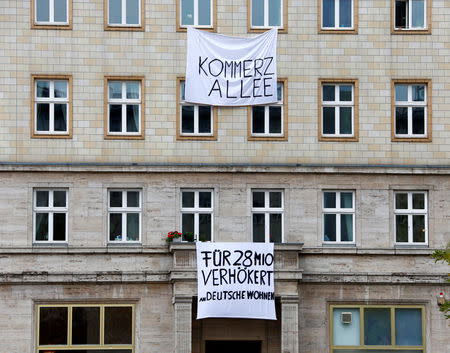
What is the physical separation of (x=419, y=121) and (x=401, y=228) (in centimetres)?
385

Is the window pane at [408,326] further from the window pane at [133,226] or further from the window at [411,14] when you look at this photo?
the window at [411,14]

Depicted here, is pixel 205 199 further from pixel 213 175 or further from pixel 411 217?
pixel 411 217

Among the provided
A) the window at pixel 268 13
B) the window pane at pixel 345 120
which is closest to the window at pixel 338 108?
the window pane at pixel 345 120

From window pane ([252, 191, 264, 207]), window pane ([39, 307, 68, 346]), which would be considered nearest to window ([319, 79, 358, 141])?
window pane ([252, 191, 264, 207])

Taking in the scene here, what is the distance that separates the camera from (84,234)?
43594 mm

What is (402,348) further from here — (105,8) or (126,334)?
(105,8)

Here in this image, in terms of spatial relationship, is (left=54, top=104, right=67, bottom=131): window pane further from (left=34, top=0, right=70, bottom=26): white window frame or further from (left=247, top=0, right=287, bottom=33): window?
(left=247, top=0, right=287, bottom=33): window

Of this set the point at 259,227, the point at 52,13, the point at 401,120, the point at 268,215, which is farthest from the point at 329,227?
the point at 52,13

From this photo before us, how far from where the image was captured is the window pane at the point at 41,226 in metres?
43.7

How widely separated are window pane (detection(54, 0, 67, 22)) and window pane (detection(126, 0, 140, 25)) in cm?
220

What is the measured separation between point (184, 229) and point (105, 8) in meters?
8.22

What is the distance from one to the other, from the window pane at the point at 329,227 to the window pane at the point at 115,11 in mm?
10024

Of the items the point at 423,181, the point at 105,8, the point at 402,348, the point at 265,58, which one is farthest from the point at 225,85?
the point at 402,348

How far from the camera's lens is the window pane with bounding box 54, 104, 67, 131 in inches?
1737
